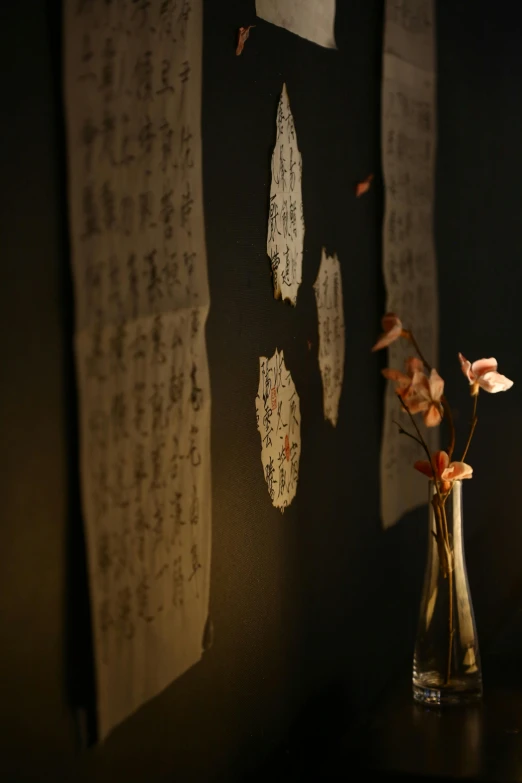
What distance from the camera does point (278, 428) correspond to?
1.43m

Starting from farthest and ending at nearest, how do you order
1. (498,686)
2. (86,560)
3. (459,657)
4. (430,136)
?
(430,136) → (498,686) → (459,657) → (86,560)

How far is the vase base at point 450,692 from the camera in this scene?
156cm

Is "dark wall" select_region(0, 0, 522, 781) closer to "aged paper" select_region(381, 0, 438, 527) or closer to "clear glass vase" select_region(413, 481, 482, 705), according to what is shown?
"aged paper" select_region(381, 0, 438, 527)

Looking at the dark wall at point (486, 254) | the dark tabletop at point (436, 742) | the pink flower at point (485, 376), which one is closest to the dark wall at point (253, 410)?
the dark wall at point (486, 254)

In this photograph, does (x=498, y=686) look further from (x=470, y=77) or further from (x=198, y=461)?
(x=470, y=77)

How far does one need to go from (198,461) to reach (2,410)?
1.20ft

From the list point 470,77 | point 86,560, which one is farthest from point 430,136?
point 86,560

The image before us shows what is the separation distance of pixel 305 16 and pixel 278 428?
2.03 ft

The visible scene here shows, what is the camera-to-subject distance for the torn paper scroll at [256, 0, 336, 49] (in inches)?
54.1

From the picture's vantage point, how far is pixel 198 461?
47.3 inches

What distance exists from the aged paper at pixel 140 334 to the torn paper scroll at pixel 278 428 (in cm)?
18

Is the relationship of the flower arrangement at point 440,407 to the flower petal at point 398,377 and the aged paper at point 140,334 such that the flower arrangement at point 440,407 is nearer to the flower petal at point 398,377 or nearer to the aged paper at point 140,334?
the flower petal at point 398,377

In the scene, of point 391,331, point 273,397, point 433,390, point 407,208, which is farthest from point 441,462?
point 407,208

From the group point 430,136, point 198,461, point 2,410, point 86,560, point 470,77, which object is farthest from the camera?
point 470,77
